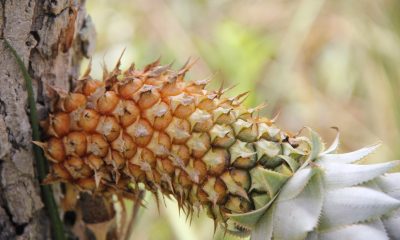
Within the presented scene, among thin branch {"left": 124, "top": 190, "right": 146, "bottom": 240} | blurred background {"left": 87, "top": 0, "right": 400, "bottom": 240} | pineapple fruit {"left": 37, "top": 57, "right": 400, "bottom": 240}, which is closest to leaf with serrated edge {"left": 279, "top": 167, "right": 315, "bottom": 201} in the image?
pineapple fruit {"left": 37, "top": 57, "right": 400, "bottom": 240}

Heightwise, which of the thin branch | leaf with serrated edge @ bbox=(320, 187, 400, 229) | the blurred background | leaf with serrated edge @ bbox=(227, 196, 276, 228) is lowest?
leaf with serrated edge @ bbox=(320, 187, 400, 229)

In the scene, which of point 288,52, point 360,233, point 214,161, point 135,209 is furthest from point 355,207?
point 288,52

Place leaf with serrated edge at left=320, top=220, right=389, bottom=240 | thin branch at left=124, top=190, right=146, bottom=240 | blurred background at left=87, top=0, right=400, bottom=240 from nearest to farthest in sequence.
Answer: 1. leaf with serrated edge at left=320, top=220, right=389, bottom=240
2. thin branch at left=124, top=190, right=146, bottom=240
3. blurred background at left=87, top=0, right=400, bottom=240

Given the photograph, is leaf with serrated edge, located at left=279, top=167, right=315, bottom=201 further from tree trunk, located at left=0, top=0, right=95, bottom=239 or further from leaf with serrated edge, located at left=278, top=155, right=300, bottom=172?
tree trunk, located at left=0, top=0, right=95, bottom=239

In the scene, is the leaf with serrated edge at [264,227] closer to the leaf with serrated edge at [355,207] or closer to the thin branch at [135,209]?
the leaf with serrated edge at [355,207]

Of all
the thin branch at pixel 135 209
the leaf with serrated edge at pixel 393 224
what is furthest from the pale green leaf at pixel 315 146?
the thin branch at pixel 135 209

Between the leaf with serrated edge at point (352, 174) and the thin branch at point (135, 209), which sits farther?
the thin branch at point (135, 209)

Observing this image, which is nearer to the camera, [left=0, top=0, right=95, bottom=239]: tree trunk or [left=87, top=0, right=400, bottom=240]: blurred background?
[left=0, top=0, right=95, bottom=239]: tree trunk
